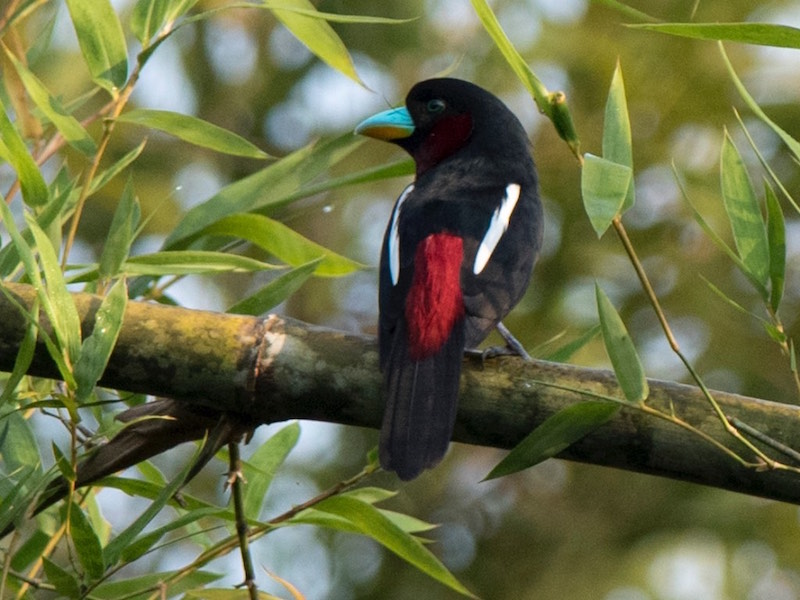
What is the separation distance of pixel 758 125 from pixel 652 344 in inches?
43.8

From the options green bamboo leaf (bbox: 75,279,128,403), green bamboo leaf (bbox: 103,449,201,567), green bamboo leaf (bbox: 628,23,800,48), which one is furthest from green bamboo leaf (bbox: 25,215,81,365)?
green bamboo leaf (bbox: 628,23,800,48)

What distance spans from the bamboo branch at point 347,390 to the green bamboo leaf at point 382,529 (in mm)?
281

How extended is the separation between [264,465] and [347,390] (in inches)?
23.9

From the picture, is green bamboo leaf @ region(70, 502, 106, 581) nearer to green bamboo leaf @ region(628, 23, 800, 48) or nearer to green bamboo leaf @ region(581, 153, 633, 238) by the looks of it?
green bamboo leaf @ region(581, 153, 633, 238)

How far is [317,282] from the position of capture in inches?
228

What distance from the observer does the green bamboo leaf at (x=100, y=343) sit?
1.83m

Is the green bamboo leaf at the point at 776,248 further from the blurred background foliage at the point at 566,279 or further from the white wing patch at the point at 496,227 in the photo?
the blurred background foliage at the point at 566,279

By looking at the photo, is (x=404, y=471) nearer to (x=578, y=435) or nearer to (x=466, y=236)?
(x=578, y=435)

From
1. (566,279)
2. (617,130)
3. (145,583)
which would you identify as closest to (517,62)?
(617,130)

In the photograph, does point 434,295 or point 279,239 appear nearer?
point 434,295

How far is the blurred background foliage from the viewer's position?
512 centimetres

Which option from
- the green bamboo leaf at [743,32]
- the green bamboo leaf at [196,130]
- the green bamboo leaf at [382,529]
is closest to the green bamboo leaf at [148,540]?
the green bamboo leaf at [382,529]

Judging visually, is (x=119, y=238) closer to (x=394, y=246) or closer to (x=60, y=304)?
(x=60, y=304)

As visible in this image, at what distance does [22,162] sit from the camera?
83.0 inches
